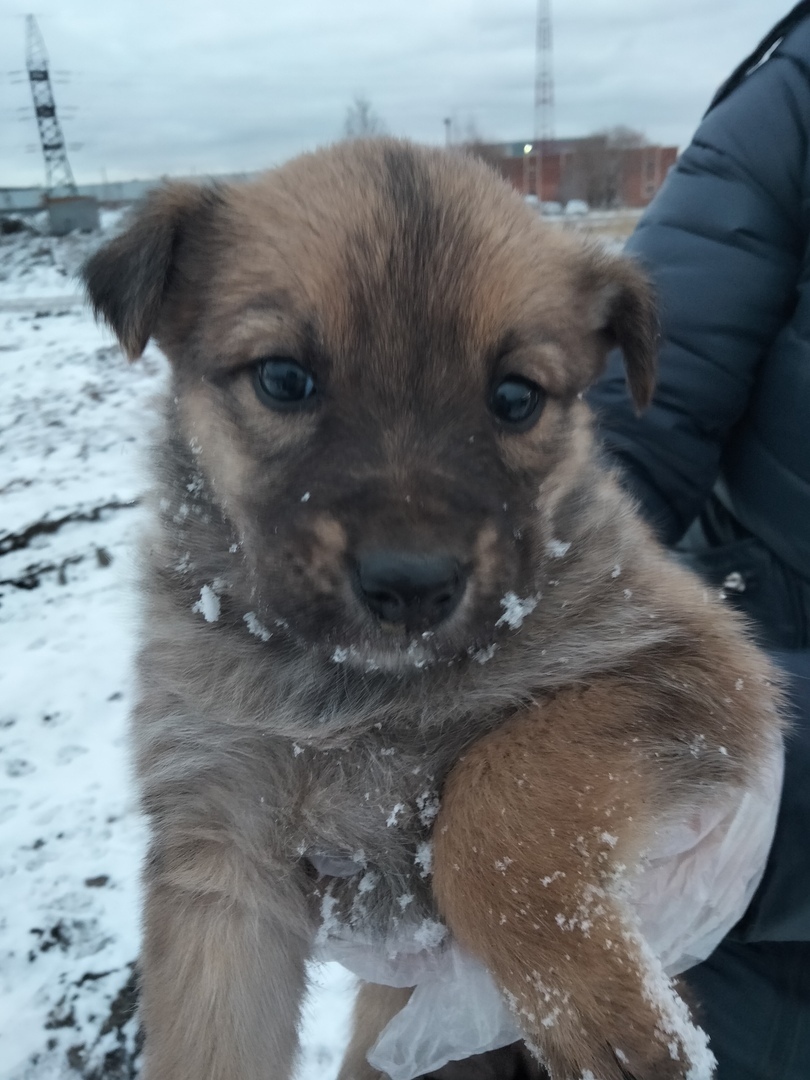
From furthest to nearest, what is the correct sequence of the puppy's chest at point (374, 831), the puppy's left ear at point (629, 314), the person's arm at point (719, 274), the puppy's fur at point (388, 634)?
the person's arm at point (719, 274), the puppy's left ear at point (629, 314), the puppy's chest at point (374, 831), the puppy's fur at point (388, 634)

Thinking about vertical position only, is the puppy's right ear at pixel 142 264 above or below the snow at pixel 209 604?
above

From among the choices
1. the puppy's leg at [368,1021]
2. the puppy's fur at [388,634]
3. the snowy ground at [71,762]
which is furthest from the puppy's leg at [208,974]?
the puppy's leg at [368,1021]

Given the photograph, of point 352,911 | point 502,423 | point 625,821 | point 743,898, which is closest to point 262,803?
point 352,911

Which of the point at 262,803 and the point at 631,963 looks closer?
the point at 631,963

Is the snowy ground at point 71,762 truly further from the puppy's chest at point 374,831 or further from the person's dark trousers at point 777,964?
the person's dark trousers at point 777,964

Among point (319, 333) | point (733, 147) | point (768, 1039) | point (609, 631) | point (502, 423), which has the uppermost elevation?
point (733, 147)

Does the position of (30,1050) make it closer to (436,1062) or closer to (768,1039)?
(436,1062)

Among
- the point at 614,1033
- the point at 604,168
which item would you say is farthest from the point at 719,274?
the point at 604,168

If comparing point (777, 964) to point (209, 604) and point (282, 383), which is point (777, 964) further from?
point (282, 383)
